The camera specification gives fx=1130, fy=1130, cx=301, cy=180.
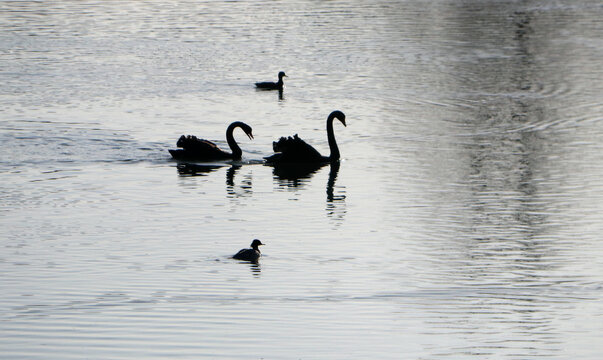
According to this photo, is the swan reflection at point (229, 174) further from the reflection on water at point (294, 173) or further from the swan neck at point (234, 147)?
the reflection on water at point (294, 173)

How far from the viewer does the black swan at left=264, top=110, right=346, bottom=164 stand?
20.3m

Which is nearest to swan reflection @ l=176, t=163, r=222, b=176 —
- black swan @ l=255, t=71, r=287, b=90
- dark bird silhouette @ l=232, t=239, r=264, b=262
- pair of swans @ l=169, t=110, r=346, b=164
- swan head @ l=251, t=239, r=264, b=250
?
pair of swans @ l=169, t=110, r=346, b=164

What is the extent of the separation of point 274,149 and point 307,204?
3.46m

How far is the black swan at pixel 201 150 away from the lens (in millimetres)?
20469

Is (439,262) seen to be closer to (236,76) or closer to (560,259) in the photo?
(560,259)

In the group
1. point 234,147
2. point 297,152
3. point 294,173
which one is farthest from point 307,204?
point 234,147

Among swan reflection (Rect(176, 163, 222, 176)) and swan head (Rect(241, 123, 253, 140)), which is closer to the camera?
swan reflection (Rect(176, 163, 222, 176))

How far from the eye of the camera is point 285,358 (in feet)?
32.2

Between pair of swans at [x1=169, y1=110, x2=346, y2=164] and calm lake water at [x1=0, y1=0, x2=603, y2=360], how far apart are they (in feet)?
0.96

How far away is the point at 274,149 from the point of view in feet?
68.0

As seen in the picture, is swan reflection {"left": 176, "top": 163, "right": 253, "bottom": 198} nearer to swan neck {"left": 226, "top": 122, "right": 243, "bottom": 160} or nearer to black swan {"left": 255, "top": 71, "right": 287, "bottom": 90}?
swan neck {"left": 226, "top": 122, "right": 243, "bottom": 160}

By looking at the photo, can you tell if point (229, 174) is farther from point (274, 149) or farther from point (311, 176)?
point (311, 176)

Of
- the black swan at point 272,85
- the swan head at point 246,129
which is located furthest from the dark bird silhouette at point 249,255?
the black swan at point 272,85

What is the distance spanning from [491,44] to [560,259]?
84.4 ft
